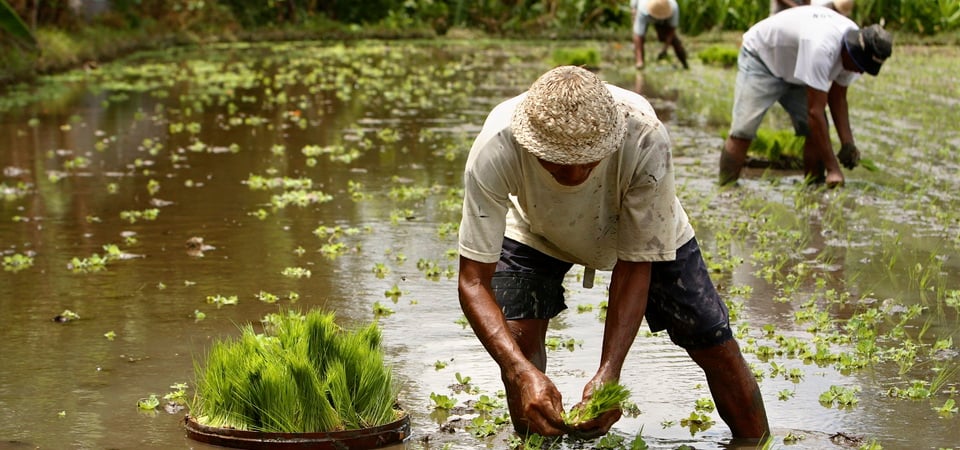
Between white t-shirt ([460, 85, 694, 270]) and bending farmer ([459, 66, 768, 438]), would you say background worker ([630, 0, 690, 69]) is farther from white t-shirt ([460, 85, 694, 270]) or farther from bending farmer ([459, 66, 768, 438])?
white t-shirt ([460, 85, 694, 270])

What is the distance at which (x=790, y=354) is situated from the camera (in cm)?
596

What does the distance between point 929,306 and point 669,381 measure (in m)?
1.89

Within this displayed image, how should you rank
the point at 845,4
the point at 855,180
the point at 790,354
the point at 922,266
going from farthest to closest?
the point at 845,4
the point at 855,180
the point at 922,266
the point at 790,354

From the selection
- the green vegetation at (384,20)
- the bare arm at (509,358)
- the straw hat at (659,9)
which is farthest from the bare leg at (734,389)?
the green vegetation at (384,20)

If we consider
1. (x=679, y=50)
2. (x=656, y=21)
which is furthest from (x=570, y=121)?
(x=679, y=50)

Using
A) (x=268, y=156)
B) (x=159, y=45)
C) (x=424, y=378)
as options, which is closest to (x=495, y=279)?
(x=424, y=378)

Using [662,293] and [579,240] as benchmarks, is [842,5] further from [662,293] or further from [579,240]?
[579,240]

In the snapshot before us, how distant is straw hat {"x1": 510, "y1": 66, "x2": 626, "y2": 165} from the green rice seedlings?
0.72m

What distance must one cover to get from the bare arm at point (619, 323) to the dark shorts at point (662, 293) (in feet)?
0.76

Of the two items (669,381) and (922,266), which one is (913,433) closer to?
(669,381)

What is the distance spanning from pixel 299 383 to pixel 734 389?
1.51 meters

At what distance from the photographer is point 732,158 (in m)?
10.1

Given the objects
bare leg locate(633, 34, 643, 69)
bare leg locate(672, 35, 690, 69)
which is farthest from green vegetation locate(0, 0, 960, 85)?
bare leg locate(633, 34, 643, 69)

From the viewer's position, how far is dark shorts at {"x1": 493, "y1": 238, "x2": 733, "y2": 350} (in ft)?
14.9
